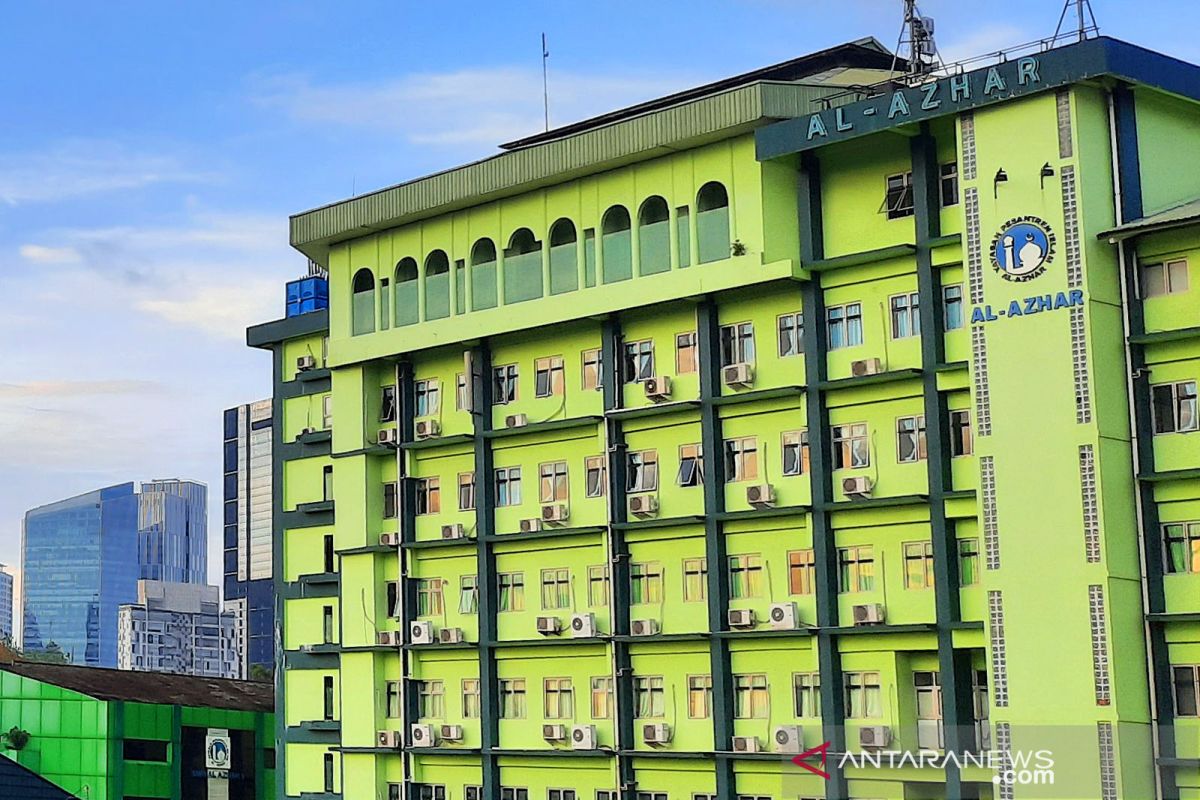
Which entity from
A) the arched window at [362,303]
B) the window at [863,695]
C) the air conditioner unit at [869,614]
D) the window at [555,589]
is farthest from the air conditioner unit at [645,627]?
the arched window at [362,303]

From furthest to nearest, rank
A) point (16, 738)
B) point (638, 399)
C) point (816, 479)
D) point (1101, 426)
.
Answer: point (16, 738), point (638, 399), point (816, 479), point (1101, 426)

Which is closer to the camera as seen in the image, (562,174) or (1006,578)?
(1006,578)

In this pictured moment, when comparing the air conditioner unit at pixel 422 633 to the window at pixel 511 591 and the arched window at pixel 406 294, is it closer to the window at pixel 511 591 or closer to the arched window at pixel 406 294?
the window at pixel 511 591

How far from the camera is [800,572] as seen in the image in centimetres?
2991

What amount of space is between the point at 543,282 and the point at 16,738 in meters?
18.2

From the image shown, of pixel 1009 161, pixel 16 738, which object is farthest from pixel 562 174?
pixel 16 738

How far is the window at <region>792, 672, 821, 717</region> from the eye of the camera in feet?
96.6

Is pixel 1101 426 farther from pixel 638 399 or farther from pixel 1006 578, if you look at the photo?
pixel 638 399

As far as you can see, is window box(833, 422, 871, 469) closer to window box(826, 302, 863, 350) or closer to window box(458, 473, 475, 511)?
window box(826, 302, 863, 350)

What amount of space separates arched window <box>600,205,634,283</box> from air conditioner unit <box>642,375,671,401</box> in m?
1.84

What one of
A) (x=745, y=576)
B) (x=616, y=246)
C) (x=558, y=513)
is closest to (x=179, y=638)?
(x=558, y=513)

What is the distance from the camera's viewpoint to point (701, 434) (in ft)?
103

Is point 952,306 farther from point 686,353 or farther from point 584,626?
point 584,626

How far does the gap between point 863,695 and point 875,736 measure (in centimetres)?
84
